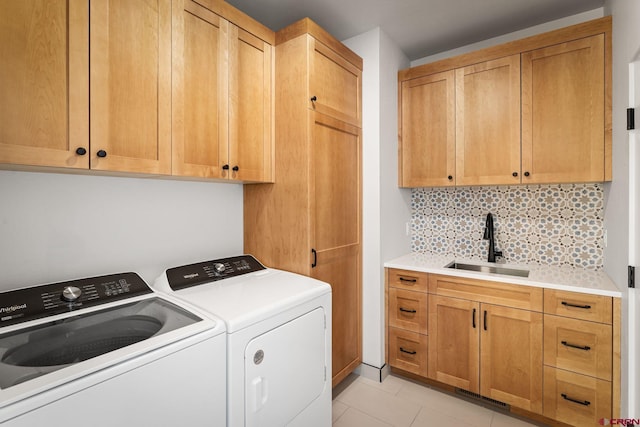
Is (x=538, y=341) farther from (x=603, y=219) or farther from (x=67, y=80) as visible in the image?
(x=67, y=80)

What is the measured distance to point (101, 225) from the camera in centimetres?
154

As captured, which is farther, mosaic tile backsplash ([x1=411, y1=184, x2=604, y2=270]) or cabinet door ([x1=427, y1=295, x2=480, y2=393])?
mosaic tile backsplash ([x1=411, y1=184, x2=604, y2=270])

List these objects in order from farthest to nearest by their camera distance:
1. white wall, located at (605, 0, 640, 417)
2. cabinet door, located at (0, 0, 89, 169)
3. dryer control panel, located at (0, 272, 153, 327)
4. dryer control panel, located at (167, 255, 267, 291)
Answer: dryer control panel, located at (167, 255, 267, 291) < white wall, located at (605, 0, 640, 417) < dryer control panel, located at (0, 272, 153, 327) < cabinet door, located at (0, 0, 89, 169)

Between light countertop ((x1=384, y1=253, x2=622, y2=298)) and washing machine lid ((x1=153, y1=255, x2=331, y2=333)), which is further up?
washing machine lid ((x1=153, y1=255, x2=331, y2=333))

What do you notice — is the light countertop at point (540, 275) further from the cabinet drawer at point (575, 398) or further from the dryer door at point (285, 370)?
the dryer door at point (285, 370)

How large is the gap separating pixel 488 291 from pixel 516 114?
3.99 ft

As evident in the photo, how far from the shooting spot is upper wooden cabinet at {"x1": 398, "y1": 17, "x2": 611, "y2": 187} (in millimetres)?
1938

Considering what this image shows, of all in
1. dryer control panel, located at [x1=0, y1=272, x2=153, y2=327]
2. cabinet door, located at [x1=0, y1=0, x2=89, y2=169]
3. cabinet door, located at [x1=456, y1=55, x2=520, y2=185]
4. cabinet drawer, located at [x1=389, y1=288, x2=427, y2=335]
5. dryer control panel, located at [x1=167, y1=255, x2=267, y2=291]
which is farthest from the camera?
cabinet drawer, located at [x1=389, y1=288, x2=427, y2=335]

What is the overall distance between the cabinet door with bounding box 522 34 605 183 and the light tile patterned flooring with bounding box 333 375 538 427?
5.10ft

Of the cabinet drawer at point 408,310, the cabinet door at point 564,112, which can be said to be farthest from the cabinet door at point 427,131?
the cabinet drawer at point 408,310

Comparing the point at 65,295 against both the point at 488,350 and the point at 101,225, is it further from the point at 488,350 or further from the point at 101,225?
the point at 488,350

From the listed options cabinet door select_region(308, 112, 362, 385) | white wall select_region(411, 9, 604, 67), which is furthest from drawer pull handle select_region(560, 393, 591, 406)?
white wall select_region(411, 9, 604, 67)

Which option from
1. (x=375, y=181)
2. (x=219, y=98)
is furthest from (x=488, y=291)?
(x=219, y=98)

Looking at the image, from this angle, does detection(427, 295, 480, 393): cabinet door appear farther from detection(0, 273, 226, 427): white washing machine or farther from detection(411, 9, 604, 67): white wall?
detection(411, 9, 604, 67): white wall
